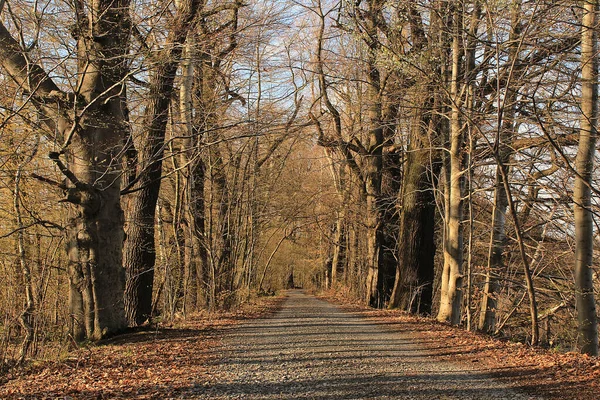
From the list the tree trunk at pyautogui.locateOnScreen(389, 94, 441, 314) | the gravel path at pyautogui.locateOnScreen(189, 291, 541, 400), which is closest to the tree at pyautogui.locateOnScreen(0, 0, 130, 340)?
the gravel path at pyautogui.locateOnScreen(189, 291, 541, 400)

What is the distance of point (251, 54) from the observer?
468 inches

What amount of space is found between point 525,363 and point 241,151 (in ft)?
41.0

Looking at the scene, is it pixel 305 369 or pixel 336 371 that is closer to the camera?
pixel 336 371

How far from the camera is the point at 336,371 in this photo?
656 cm

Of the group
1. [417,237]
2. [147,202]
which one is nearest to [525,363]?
[417,237]

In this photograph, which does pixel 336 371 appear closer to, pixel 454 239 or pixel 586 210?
pixel 586 210

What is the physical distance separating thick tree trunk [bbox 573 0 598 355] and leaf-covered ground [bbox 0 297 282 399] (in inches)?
237

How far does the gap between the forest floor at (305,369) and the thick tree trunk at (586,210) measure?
4.39ft

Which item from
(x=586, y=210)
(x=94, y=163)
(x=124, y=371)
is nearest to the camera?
(x=124, y=371)

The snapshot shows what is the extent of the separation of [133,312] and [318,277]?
35521 mm

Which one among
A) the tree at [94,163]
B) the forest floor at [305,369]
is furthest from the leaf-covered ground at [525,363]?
the tree at [94,163]

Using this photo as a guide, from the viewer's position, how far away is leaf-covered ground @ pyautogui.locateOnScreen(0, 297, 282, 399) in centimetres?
545

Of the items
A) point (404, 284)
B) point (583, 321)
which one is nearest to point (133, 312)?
point (404, 284)

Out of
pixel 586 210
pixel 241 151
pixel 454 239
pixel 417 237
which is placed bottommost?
pixel 454 239
